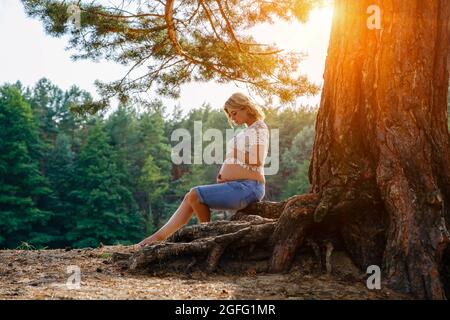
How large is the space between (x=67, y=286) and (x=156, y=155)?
39875 mm

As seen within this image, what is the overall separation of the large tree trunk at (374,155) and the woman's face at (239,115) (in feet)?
3.26

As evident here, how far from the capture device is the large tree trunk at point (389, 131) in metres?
3.29

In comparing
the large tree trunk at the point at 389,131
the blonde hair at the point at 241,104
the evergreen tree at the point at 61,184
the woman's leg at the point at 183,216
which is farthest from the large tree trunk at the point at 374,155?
the evergreen tree at the point at 61,184

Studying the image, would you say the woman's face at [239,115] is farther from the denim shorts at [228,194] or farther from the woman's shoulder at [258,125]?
the denim shorts at [228,194]

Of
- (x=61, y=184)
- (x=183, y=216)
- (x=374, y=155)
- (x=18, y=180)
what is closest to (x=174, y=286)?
(x=183, y=216)

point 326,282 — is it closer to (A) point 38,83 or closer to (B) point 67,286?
(B) point 67,286

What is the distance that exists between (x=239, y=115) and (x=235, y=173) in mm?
538

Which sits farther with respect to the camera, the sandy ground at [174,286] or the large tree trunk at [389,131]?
the large tree trunk at [389,131]

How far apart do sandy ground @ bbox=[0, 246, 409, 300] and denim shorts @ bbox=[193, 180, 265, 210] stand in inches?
41.7

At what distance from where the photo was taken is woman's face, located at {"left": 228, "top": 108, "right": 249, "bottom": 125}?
469 cm

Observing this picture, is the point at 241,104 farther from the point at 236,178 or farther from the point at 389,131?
the point at 389,131

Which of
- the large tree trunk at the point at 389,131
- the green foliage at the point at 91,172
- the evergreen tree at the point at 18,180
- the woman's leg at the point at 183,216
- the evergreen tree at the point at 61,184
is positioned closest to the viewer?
the large tree trunk at the point at 389,131

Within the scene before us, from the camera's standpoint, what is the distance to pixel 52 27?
271 inches

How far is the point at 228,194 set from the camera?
4.55m
